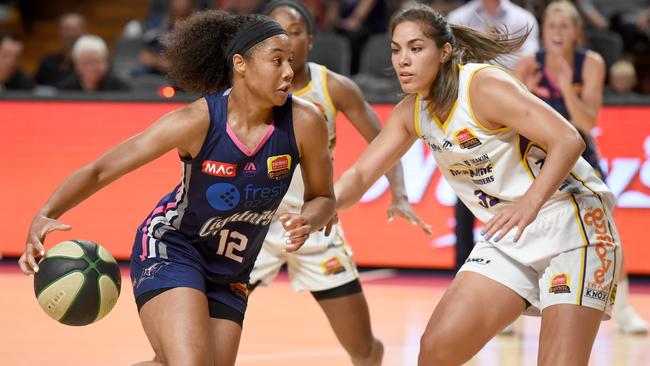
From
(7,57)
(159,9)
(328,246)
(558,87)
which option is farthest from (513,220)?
(159,9)

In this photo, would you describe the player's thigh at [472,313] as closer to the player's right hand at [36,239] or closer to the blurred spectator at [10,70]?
the player's right hand at [36,239]

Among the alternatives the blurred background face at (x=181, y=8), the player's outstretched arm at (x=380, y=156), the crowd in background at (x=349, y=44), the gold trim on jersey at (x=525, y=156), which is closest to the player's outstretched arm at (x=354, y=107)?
the player's outstretched arm at (x=380, y=156)

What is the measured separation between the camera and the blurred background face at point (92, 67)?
9695 millimetres

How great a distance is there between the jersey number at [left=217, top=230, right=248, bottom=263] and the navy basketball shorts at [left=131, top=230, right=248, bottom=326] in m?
0.11

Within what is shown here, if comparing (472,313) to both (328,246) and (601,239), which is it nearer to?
(601,239)

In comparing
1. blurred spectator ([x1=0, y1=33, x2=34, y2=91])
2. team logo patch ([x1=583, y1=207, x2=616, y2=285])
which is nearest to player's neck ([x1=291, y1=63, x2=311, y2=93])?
team logo patch ([x1=583, y1=207, x2=616, y2=285])

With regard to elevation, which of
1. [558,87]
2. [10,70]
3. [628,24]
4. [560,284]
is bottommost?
[10,70]

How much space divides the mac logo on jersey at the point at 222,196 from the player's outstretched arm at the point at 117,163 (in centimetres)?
16

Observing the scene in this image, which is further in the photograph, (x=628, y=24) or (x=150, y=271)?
(x=628, y=24)

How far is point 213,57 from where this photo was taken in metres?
4.33

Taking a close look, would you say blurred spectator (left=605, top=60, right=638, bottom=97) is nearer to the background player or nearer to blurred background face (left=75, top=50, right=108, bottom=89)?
the background player

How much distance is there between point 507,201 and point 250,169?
1035mm

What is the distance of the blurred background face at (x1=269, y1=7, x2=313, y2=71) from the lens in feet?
17.1

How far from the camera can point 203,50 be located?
429 cm
